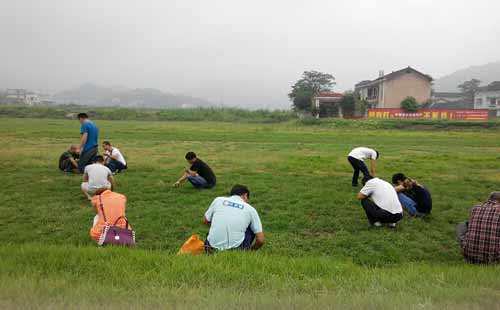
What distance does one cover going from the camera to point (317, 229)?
24.3 ft

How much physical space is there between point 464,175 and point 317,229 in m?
8.03

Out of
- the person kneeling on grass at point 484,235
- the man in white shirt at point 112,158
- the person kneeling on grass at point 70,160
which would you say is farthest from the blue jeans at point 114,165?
the person kneeling on grass at point 484,235

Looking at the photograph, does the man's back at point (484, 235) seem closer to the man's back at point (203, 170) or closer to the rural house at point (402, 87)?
the man's back at point (203, 170)

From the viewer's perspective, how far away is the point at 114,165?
12.4m

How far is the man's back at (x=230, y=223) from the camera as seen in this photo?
17.1ft

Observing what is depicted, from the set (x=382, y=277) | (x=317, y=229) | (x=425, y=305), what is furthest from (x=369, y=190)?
(x=425, y=305)

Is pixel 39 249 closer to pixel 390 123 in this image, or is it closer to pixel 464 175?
pixel 464 175

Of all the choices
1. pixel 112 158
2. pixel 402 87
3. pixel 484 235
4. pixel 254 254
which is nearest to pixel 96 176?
pixel 112 158

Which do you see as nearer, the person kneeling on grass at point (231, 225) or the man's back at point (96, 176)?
the person kneeling on grass at point (231, 225)

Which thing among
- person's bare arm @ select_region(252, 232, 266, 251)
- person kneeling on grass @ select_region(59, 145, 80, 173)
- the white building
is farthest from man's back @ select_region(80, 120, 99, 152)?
the white building

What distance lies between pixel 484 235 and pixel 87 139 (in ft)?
31.2

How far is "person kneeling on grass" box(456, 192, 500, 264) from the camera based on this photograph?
529 centimetres

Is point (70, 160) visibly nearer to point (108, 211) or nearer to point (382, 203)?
point (108, 211)

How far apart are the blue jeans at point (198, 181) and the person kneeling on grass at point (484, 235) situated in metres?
6.28
